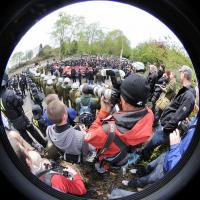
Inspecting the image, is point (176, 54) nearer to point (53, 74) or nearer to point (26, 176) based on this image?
point (53, 74)

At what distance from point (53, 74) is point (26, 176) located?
57 cm

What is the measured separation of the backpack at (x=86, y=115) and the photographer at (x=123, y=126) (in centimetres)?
3

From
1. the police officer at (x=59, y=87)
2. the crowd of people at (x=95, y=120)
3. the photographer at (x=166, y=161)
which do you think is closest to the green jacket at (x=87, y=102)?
the crowd of people at (x=95, y=120)

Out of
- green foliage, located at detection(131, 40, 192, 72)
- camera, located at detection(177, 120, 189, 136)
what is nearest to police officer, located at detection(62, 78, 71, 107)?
green foliage, located at detection(131, 40, 192, 72)

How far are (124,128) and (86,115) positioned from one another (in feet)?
0.73

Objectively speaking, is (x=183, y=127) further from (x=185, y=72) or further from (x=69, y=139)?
(x=69, y=139)

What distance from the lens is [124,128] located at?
6.98ft

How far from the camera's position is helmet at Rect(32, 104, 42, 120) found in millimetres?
2102

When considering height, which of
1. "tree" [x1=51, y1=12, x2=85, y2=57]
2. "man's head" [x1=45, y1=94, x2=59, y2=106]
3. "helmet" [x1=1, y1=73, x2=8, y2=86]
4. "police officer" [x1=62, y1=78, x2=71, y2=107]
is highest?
"tree" [x1=51, y1=12, x2=85, y2=57]

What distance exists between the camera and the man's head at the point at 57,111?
2.11 m

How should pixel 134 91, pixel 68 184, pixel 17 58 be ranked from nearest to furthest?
1. pixel 17 58
2. pixel 134 91
3. pixel 68 184

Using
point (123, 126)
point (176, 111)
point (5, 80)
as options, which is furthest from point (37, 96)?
point (176, 111)

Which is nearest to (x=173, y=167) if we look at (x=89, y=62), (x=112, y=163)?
(x=112, y=163)

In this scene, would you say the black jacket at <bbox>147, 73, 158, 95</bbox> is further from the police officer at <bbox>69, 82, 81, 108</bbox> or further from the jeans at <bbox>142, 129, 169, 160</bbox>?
the police officer at <bbox>69, 82, 81, 108</bbox>
